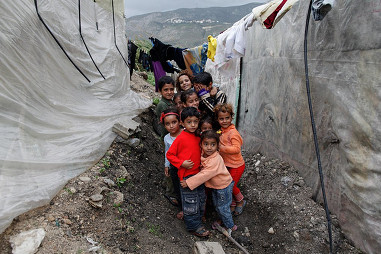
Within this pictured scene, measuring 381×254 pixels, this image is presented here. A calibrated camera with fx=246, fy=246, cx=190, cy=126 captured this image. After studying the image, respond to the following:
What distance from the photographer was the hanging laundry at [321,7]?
1999 mm

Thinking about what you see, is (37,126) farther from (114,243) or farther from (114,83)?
(114,83)

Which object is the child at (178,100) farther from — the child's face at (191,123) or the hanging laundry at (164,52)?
the hanging laundry at (164,52)

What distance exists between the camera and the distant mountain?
53.4m

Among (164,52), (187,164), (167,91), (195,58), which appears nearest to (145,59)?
(164,52)

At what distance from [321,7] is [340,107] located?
0.89 m

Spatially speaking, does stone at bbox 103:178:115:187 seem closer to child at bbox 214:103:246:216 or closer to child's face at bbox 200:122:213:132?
→ child's face at bbox 200:122:213:132

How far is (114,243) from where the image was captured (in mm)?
2113

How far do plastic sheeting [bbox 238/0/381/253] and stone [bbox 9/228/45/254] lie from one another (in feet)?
8.44

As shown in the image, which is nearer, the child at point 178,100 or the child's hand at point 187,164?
the child's hand at point 187,164

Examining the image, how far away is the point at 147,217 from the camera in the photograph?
2.69 meters

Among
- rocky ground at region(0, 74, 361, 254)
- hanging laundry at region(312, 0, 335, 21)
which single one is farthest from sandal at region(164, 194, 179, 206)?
hanging laundry at region(312, 0, 335, 21)

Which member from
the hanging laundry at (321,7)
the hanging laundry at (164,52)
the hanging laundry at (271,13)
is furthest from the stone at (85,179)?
the hanging laundry at (164,52)

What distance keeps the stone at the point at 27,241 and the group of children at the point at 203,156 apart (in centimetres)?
124

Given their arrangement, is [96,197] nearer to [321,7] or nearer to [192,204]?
[192,204]
